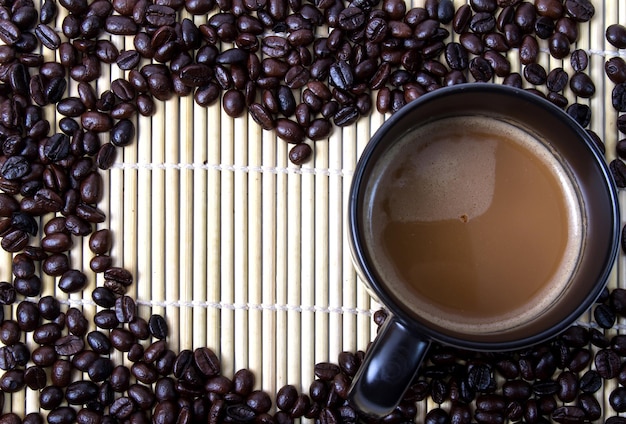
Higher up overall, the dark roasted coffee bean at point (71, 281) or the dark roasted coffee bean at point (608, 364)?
the dark roasted coffee bean at point (71, 281)

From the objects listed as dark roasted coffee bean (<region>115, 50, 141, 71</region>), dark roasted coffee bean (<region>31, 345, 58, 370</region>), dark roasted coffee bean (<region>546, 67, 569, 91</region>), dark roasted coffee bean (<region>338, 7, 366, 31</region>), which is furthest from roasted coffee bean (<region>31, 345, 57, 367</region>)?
dark roasted coffee bean (<region>546, 67, 569, 91</region>)

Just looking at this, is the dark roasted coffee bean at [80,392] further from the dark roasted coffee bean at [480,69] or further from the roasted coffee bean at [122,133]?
the dark roasted coffee bean at [480,69]

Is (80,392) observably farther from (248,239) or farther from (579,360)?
(579,360)

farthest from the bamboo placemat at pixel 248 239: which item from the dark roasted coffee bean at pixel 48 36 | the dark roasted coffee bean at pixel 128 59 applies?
the dark roasted coffee bean at pixel 48 36

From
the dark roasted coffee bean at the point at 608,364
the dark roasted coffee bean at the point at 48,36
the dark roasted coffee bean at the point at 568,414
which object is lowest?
the dark roasted coffee bean at the point at 568,414

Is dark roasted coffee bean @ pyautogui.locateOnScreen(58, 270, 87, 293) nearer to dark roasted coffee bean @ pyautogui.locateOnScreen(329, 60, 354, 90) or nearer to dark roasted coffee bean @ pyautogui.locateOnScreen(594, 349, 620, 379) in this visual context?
dark roasted coffee bean @ pyautogui.locateOnScreen(329, 60, 354, 90)

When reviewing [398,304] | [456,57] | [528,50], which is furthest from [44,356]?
[528,50]

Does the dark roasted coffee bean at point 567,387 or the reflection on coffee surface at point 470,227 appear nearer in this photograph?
the reflection on coffee surface at point 470,227

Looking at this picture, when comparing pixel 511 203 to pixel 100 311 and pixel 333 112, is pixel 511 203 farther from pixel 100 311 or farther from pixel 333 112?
pixel 100 311
